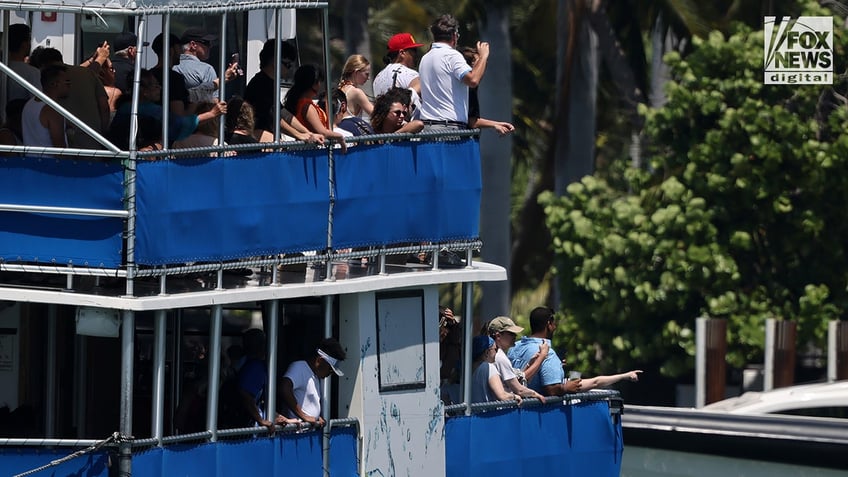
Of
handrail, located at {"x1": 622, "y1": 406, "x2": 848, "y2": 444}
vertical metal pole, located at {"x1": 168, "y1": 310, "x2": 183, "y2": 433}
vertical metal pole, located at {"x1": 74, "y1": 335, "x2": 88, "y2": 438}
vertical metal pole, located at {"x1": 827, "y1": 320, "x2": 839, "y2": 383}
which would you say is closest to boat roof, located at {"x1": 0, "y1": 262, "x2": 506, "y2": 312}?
vertical metal pole, located at {"x1": 168, "y1": 310, "x2": 183, "y2": 433}

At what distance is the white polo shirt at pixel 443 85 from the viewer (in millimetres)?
14188

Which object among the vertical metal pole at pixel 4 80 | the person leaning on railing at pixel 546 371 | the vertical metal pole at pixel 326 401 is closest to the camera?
the vertical metal pole at pixel 326 401

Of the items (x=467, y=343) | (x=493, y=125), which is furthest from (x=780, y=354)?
(x=493, y=125)

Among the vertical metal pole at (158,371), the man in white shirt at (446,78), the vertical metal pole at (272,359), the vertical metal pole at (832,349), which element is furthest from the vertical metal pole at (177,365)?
the vertical metal pole at (832,349)

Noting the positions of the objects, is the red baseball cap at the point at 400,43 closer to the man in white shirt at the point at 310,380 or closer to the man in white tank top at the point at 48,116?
the man in white shirt at the point at 310,380

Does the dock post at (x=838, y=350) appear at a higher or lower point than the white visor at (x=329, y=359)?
lower

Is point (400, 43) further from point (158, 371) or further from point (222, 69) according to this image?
point (158, 371)

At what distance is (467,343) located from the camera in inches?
573

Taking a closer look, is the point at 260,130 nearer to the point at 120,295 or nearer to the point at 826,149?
the point at 120,295

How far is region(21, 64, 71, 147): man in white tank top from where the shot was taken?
12680 mm

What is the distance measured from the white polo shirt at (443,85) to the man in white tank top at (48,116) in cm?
281

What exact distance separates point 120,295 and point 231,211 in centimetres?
96

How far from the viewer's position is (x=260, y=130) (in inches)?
532

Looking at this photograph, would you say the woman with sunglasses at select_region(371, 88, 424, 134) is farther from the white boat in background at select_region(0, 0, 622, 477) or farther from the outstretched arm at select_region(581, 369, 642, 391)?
the outstretched arm at select_region(581, 369, 642, 391)
